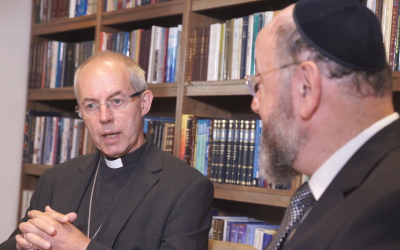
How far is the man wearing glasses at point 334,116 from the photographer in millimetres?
922

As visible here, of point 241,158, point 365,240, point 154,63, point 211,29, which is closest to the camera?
point 365,240

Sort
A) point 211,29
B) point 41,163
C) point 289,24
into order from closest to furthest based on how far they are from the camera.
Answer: point 289,24 < point 211,29 < point 41,163

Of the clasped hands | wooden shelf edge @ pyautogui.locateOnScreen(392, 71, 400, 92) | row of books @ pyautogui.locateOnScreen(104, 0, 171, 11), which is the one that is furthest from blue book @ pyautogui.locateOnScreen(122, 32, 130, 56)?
wooden shelf edge @ pyautogui.locateOnScreen(392, 71, 400, 92)

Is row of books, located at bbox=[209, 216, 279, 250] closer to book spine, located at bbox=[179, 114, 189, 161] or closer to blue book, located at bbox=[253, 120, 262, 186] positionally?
blue book, located at bbox=[253, 120, 262, 186]

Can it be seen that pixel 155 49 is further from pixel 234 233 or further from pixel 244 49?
pixel 234 233

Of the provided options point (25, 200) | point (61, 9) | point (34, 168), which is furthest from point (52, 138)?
point (61, 9)

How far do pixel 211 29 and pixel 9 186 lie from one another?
2009 millimetres

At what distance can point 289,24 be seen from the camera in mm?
1087

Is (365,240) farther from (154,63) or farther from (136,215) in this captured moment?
(154,63)

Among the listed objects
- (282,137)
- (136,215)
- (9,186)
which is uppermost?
(282,137)

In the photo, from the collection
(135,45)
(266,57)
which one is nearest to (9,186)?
(135,45)

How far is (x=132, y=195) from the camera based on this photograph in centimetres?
200

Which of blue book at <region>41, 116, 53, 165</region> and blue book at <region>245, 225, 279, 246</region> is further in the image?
blue book at <region>41, 116, 53, 165</region>

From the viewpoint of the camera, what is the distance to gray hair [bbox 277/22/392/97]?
101 cm
